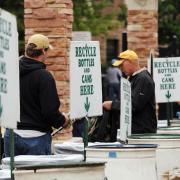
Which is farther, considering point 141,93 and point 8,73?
point 141,93

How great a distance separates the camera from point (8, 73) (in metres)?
7.12

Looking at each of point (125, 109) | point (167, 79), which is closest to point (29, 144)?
point (125, 109)

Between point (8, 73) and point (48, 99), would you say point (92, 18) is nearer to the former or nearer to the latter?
point (48, 99)

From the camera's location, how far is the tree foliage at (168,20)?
30.9 meters

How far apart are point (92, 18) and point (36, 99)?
24.5 m

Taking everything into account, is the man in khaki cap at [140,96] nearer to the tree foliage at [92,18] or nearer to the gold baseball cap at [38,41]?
the gold baseball cap at [38,41]

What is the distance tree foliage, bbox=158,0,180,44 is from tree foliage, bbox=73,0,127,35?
142 centimetres

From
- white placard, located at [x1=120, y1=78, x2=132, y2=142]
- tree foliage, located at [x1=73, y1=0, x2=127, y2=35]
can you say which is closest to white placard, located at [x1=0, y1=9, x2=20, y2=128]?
white placard, located at [x1=120, y1=78, x2=132, y2=142]

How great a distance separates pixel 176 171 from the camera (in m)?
9.77

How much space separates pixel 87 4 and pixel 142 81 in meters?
21.6

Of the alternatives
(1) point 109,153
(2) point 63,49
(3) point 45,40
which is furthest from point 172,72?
(1) point 109,153

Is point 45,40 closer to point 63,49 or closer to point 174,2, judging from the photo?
point 63,49

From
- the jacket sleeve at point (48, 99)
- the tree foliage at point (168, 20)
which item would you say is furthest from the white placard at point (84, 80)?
the tree foliage at point (168, 20)

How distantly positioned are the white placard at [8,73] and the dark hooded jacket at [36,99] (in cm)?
218
